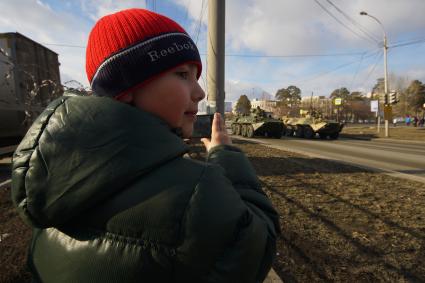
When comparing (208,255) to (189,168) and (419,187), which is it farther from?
(419,187)

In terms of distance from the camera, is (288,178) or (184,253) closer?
(184,253)

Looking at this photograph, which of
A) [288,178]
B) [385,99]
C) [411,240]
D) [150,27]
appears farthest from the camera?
[385,99]

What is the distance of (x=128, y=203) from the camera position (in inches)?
30.3

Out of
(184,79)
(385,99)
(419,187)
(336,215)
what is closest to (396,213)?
(336,215)

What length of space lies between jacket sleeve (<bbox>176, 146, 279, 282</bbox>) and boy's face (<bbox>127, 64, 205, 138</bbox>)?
25cm

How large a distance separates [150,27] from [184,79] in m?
0.19

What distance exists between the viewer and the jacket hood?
763 mm

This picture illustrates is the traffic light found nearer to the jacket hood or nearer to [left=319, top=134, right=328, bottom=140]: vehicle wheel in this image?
[left=319, top=134, right=328, bottom=140]: vehicle wheel

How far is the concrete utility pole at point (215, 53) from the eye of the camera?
18.8 feet

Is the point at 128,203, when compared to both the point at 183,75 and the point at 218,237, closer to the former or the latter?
the point at 218,237

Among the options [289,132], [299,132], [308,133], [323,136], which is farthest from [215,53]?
[289,132]

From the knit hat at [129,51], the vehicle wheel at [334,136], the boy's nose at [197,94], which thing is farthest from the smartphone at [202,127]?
the vehicle wheel at [334,136]

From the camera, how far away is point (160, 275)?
0.76 metres

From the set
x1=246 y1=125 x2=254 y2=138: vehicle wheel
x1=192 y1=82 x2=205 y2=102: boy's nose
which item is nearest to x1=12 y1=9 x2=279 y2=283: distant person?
x1=192 y1=82 x2=205 y2=102: boy's nose
